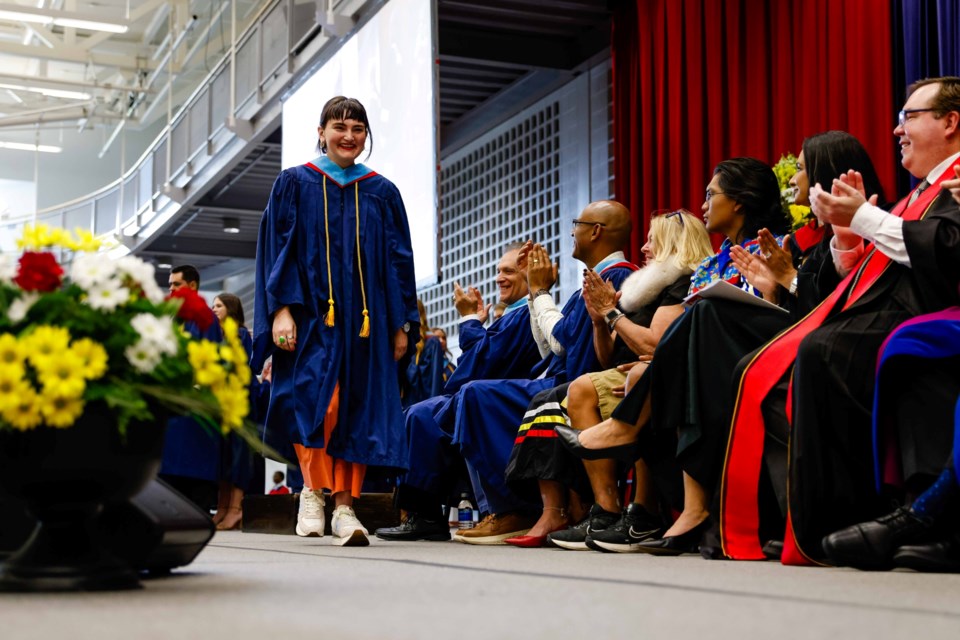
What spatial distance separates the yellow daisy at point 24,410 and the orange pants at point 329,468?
2135 millimetres

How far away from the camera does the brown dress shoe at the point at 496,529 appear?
4.21m

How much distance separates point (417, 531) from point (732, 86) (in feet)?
9.66

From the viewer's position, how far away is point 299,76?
9430 millimetres

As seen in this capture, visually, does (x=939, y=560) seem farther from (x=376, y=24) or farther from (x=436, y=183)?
(x=376, y=24)

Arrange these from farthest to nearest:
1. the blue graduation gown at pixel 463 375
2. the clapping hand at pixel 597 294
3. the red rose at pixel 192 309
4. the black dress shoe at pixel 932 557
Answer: the blue graduation gown at pixel 463 375 → the clapping hand at pixel 597 294 → the black dress shoe at pixel 932 557 → the red rose at pixel 192 309

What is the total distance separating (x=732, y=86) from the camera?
6.17 m

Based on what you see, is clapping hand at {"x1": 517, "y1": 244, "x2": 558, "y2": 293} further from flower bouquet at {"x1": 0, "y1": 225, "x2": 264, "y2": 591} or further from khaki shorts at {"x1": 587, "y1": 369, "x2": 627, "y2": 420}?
flower bouquet at {"x1": 0, "y1": 225, "x2": 264, "y2": 591}

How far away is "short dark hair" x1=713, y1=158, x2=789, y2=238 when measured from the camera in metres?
3.78

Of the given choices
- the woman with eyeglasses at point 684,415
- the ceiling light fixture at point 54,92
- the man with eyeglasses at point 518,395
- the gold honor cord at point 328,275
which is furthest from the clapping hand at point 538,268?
the ceiling light fixture at point 54,92

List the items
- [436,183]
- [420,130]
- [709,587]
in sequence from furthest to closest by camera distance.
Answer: [420,130]
[436,183]
[709,587]

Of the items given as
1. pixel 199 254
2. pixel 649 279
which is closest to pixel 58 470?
pixel 649 279

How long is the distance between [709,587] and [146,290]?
1.05 m

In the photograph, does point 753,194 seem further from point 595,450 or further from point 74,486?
point 74,486

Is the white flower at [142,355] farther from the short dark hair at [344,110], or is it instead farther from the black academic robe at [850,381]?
the short dark hair at [344,110]
